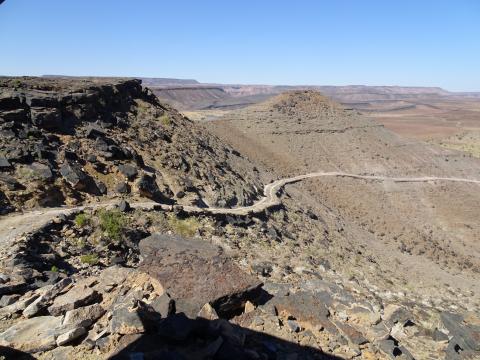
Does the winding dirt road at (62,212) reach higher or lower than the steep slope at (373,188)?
higher

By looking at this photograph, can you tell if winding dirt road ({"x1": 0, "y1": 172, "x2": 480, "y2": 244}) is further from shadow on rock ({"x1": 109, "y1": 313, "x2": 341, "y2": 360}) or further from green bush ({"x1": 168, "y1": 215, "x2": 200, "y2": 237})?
shadow on rock ({"x1": 109, "y1": 313, "x2": 341, "y2": 360})

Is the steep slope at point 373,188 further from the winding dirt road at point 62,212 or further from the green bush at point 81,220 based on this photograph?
the green bush at point 81,220

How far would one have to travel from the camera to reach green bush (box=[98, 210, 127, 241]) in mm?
14773

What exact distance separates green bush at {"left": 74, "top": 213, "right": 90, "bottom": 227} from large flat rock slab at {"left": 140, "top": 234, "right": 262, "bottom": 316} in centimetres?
558

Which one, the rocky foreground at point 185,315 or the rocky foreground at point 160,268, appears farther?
the rocky foreground at point 160,268

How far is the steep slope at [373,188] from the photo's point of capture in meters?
26.8

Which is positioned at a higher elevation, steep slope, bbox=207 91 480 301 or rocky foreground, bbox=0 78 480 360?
rocky foreground, bbox=0 78 480 360

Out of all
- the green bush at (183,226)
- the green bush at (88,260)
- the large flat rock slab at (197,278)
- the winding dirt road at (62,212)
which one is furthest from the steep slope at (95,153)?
the large flat rock slab at (197,278)

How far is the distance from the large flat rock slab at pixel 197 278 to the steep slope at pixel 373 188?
1147cm

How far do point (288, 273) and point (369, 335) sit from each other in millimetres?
5372

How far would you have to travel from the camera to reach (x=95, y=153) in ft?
71.1

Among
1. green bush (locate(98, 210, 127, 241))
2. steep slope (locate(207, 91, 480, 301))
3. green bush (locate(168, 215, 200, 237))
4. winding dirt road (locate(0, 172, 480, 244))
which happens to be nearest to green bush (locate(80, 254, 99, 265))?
green bush (locate(98, 210, 127, 241))

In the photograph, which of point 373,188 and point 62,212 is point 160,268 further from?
point 373,188

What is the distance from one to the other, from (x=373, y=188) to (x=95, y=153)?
30.3 m
